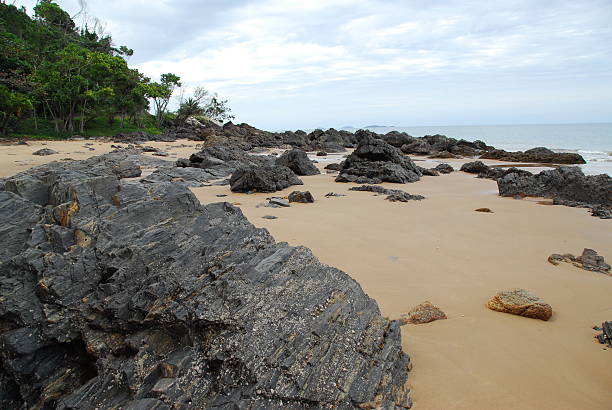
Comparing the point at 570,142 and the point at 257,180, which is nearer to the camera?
the point at 257,180

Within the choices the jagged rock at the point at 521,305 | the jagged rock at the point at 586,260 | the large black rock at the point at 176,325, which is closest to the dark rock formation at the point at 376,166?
the jagged rock at the point at 586,260

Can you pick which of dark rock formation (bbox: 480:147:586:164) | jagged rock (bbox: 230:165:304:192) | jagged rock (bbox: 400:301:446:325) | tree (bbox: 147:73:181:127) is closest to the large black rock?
jagged rock (bbox: 400:301:446:325)

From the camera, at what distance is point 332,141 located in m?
40.2

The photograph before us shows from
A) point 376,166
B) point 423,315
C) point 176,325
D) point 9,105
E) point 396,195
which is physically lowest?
point 423,315

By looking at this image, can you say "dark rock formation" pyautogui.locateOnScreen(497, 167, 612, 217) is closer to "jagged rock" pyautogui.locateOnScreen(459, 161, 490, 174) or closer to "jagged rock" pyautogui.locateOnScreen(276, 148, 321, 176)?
"jagged rock" pyautogui.locateOnScreen(459, 161, 490, 174)

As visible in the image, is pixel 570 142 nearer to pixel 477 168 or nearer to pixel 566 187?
pixel 477 168

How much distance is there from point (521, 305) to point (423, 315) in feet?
3.27

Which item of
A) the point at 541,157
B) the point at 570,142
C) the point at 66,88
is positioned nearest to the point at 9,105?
the point at 66,88

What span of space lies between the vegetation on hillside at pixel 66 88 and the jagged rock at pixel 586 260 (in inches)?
1110

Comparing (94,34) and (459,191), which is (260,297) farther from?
(94,34)

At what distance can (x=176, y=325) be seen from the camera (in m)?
2.74

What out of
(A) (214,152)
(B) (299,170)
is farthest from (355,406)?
(A) (214,152)

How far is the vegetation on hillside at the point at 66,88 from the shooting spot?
96.4 feet

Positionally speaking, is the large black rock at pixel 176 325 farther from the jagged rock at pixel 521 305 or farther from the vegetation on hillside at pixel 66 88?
the vegetation on hillside at pixel 66 88
